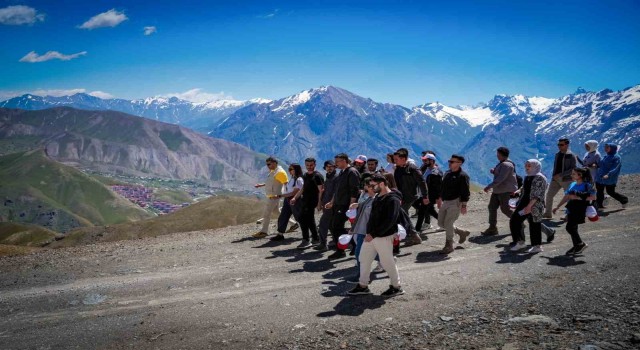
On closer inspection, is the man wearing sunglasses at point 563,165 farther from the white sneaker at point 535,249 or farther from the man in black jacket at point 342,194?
the man in black jacket at point 342,194

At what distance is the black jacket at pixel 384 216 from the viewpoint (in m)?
8.92

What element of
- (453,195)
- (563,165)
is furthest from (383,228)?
(563,165)

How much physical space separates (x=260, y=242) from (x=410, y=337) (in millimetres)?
10338

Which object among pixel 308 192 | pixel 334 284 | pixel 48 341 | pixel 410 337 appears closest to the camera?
pixel 410 337

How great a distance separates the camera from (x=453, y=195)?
488 inches

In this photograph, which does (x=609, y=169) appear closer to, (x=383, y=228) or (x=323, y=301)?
(x=383, y=228)

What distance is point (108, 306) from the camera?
9617 millimetres

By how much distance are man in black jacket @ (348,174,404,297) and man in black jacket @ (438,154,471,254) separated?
380cm

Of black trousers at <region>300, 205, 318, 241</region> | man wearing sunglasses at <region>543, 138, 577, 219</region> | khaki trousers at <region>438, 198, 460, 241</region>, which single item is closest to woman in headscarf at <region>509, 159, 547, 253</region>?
khaki trousers at <region>438, 198, 460, 241</region>

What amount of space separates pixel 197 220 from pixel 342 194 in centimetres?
6501

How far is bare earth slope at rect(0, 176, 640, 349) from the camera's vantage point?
7316 millimetres

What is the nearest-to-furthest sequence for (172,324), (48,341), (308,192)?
(48,341)
(172,324)
(308,192)

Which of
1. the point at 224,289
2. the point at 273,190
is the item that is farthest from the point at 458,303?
the point at 273,190

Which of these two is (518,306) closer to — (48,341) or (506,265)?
(506,265)
